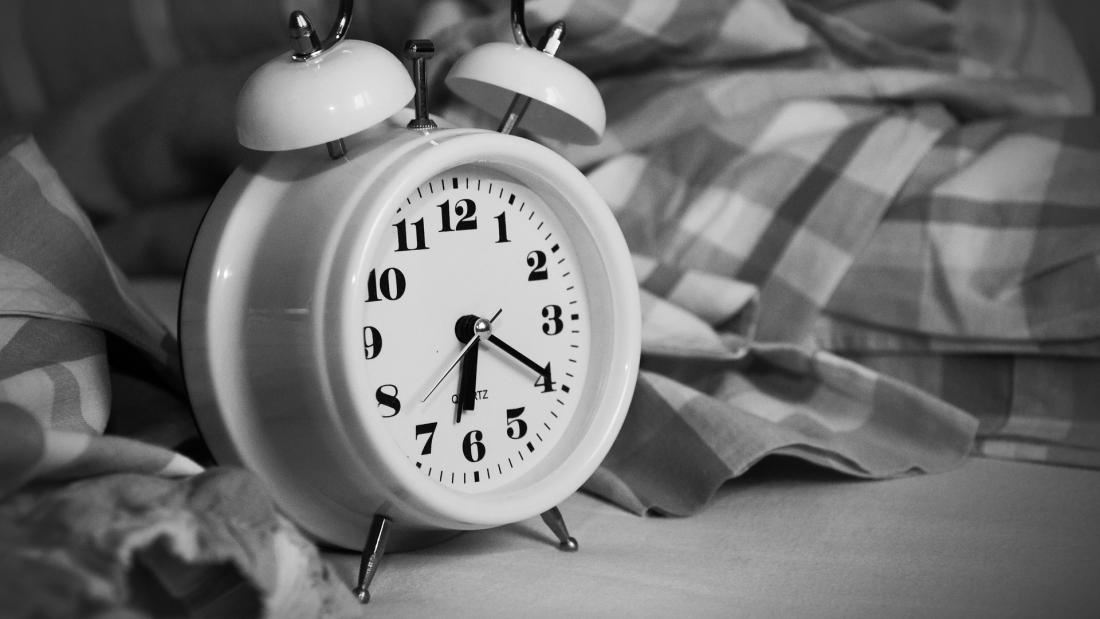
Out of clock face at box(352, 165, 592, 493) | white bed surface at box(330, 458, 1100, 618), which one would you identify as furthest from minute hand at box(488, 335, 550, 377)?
white bed surface at box(330, 458, 1100, 618)

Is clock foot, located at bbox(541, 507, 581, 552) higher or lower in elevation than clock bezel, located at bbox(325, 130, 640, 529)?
lower

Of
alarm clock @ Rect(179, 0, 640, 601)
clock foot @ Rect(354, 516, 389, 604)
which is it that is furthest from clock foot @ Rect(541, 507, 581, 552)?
clock foot @ Rect(354, 516, 389, 604)

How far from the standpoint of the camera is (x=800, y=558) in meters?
A: 0.70

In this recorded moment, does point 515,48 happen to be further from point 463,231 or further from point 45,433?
point 45,433

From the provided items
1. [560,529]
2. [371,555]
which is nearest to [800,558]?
[560,529]

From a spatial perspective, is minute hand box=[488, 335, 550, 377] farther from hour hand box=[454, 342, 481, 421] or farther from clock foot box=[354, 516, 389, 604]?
clock foot box=[354, 516, 389, 604]

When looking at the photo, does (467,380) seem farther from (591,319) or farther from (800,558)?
(800,558)

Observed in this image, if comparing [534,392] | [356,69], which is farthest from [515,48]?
[534,392]

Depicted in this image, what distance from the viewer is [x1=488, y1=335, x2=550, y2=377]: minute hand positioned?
0.70 metres

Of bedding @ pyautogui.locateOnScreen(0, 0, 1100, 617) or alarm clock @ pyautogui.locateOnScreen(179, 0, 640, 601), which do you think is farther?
bedding @ pyautogui.locateOnScreen(0, 0, 1100, 617)

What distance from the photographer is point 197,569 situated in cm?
52

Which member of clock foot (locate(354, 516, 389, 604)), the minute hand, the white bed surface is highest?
the minute hand

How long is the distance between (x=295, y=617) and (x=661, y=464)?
37cm

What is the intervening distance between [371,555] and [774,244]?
497 mm
